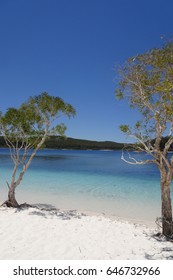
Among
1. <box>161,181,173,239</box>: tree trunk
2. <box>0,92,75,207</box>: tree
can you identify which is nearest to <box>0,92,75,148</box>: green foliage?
<box>0,92,75,207</box>: tree

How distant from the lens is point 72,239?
33.0 feet

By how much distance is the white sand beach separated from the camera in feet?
27.9

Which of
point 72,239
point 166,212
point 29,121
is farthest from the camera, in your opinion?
point 29,121

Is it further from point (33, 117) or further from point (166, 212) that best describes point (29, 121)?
point (166, 212)

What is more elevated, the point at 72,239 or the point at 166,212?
the point at 166,212

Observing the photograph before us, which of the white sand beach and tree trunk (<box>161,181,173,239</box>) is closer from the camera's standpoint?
the white sand beach

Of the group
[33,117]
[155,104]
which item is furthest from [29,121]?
[155,104]

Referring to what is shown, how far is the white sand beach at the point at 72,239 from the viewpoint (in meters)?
8.50

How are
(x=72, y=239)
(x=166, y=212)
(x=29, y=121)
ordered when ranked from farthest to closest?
(x=29, y=121) < (x=166, y=212) < (x=72, y=239)

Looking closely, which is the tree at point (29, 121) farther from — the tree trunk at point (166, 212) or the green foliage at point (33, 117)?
the tree trunk at point (166, 212)

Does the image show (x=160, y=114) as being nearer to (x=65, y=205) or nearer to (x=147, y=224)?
(x=147, y=224)

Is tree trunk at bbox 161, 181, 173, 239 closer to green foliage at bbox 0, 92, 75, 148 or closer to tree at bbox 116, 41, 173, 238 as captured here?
tree at bbox 116, 41, 173, 238

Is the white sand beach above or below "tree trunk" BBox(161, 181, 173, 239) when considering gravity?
below
